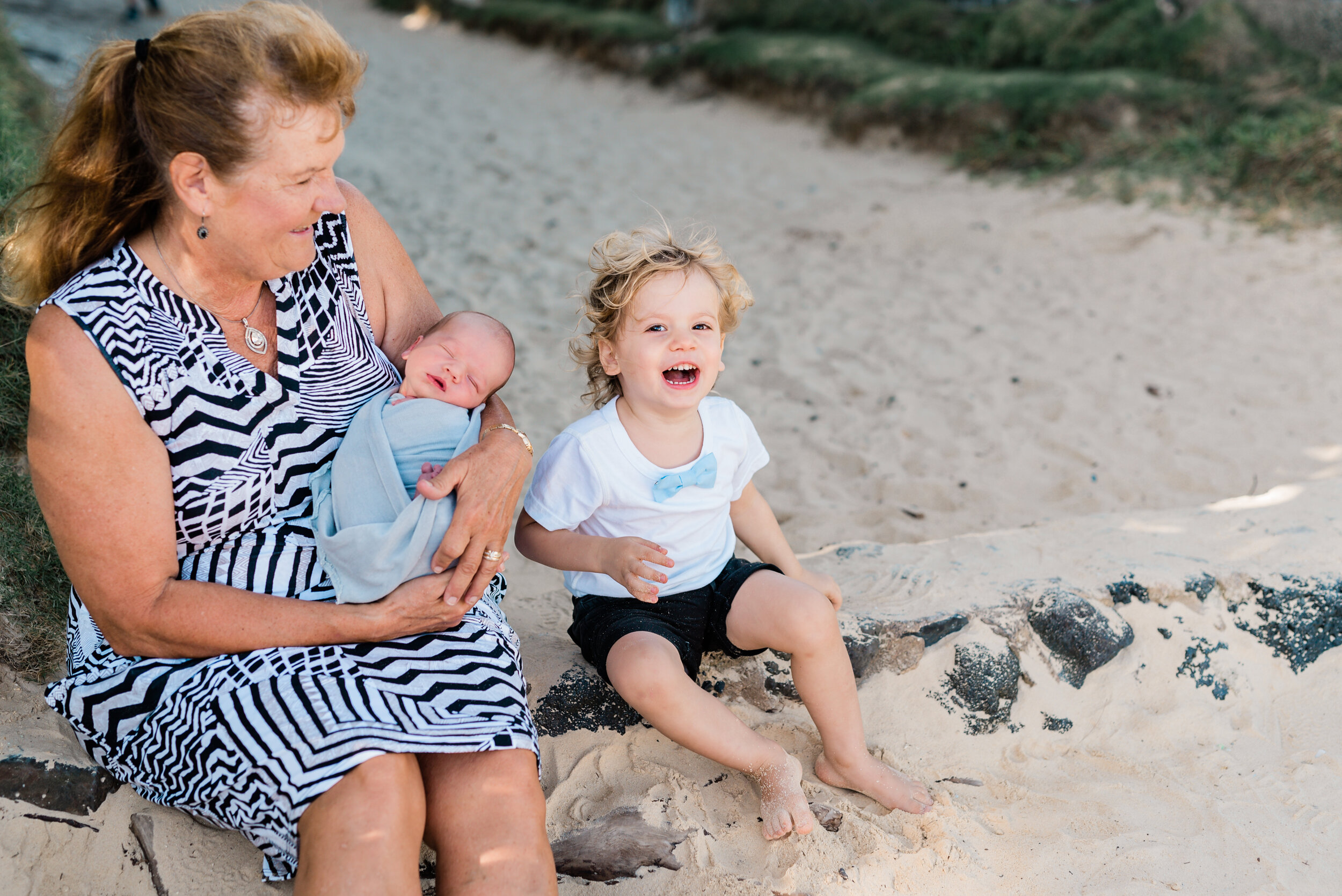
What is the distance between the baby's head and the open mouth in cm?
34

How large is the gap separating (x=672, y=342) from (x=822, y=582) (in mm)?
687

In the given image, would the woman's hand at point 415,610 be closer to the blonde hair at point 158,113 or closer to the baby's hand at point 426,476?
the baby's hand at point 426,476

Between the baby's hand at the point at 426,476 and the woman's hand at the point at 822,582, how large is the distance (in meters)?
0.87

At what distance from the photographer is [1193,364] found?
446 centimetres

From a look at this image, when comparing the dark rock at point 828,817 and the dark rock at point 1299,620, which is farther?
the dark rock at point 1299,620

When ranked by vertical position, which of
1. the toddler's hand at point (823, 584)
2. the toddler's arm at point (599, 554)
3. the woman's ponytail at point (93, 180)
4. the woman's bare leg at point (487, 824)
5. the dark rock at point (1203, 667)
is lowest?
the dark rock at point (1203, 667)

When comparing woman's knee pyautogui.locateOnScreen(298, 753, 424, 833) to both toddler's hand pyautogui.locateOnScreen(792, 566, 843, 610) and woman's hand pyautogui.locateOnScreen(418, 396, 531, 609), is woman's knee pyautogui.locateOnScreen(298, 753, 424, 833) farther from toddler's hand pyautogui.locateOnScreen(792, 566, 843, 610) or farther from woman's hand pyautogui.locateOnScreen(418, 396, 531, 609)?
toddler's hand pyautogui.locateOnScreen(792, 566, 843, 610)

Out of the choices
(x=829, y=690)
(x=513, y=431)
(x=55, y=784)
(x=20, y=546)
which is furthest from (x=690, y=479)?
(x=20, y=546)

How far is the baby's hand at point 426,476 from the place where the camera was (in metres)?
1.74

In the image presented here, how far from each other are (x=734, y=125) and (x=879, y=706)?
7763mm

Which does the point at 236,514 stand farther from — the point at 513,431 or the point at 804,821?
the point at 804,821

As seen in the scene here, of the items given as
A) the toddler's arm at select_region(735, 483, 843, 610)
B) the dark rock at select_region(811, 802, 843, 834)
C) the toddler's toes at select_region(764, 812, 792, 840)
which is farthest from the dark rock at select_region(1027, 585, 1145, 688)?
the toddler's toes at select_region(764, 812, 792, 840)

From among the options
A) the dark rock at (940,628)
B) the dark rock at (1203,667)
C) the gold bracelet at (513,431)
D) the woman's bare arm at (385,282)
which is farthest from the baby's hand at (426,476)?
the dark rock at (1203,667)

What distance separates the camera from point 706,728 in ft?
6.27
